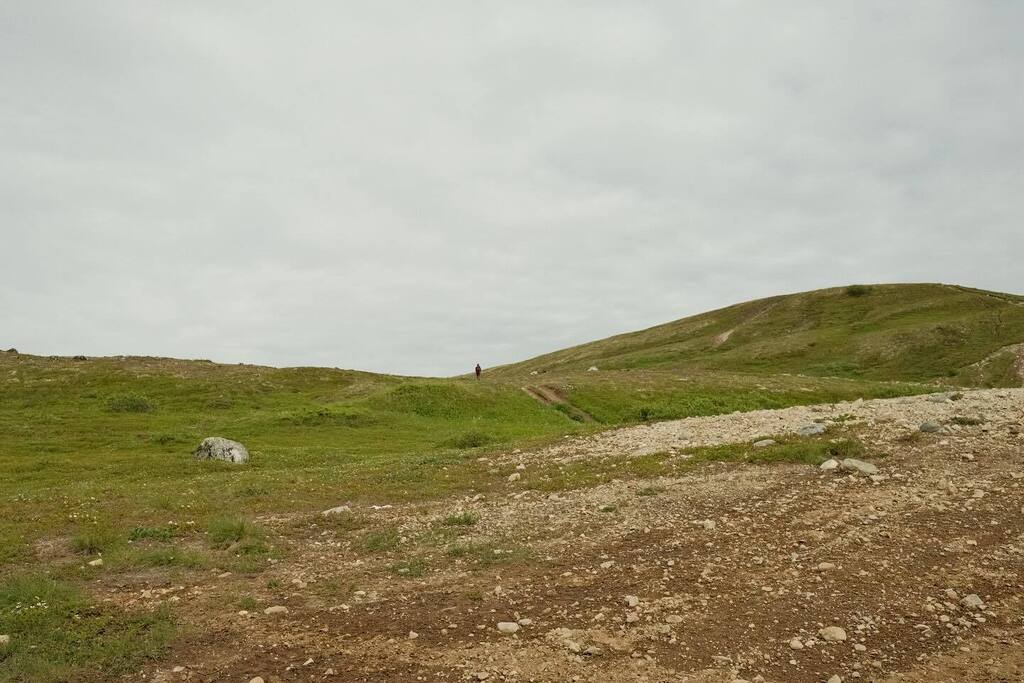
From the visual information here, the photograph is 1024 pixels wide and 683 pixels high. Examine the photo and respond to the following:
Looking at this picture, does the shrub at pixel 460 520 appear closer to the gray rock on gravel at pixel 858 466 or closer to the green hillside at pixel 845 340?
the gray rock on gravel at pixel 858 466

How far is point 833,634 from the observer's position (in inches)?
381

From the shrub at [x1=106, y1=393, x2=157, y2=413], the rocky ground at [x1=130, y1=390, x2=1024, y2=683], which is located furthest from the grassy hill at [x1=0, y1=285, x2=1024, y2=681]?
the rocky ground at [x1=130, y1=390, x2=1024, y2=683]

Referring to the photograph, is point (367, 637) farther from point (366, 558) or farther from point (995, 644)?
point (995, 644)

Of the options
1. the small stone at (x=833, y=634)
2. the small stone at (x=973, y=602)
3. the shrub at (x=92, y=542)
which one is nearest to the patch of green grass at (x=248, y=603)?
the shrub at (x=92, y=542)

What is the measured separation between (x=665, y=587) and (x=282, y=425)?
1473 inches

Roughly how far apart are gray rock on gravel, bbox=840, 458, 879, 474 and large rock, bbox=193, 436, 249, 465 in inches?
1001

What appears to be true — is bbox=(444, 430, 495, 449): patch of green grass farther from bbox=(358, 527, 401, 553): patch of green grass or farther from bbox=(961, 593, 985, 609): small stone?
bbox=(961, 593, 985, 609): small stone

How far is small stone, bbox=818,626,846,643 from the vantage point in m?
9.59

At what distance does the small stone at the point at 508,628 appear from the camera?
411 inches

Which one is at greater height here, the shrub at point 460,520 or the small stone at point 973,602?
the shrub at point 460,520

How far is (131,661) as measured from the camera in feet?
32.8

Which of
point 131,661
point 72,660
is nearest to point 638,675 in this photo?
point 131,661

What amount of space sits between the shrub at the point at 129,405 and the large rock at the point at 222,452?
2303 cm

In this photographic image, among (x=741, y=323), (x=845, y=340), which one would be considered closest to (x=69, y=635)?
(x=845, y=340)
